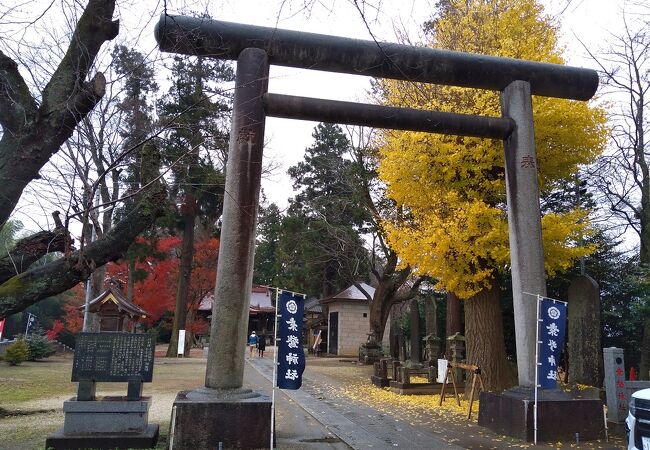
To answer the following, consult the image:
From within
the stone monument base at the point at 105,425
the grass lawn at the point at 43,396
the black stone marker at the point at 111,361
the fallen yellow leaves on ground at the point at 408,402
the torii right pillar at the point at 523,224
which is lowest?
the grass lawn at the point at 43,396

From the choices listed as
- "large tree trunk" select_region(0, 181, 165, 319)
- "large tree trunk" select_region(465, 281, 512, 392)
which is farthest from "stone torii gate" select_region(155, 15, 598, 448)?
"large tree trunk" select_region(465, 281, 512, 392)

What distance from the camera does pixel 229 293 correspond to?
780 centimetres

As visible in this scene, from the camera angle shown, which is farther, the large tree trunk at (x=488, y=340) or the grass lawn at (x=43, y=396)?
the large tree trunk at (x=488, y=340)

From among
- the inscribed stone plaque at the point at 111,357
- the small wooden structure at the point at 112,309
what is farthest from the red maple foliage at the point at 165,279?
the inscribed stone plaque at the point at 111,357

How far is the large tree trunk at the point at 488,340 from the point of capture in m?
12.3

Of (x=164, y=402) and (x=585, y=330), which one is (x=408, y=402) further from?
(x=164, y=402)

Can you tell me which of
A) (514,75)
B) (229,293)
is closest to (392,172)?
(514,75)

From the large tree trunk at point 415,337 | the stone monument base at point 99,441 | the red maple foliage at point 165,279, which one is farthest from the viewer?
the red maple foliage at point 165,279

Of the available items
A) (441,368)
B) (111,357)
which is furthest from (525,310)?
(111,357)

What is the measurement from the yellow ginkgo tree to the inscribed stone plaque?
6150mm

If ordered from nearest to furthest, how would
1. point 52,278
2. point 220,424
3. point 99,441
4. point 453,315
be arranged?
1. point 52,278
2. point 220,424
3. point 99,441
4. point 453,315

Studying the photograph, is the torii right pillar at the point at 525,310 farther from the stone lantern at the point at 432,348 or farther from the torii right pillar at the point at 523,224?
the stone lantern at the point at 432,348

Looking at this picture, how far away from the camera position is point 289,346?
24.3 feet

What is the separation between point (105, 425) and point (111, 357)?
1.03 meters
